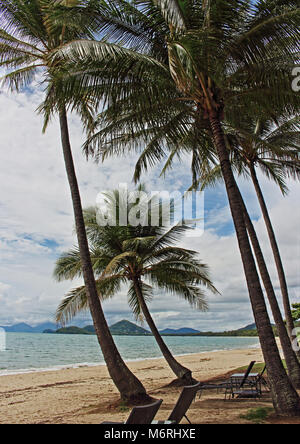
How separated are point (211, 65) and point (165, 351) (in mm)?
9023

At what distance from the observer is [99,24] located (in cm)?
778

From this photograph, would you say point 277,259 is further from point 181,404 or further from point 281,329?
point 181,404

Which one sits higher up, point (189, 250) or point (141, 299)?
point (189, 250)

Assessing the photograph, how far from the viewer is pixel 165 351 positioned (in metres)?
12.9

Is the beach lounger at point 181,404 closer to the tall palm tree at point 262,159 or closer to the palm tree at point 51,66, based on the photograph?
the palm tree at point 51,66

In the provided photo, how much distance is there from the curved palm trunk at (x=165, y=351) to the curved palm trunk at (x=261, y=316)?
590 centimetres

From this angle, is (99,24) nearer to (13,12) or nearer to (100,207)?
(13,12)

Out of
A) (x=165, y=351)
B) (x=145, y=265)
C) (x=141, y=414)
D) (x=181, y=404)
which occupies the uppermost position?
(x=145, y=265)

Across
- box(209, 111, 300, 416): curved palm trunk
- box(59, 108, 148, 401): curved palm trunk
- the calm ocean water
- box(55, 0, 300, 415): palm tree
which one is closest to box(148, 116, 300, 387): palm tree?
box(55, 0, 300, 415): palm tree

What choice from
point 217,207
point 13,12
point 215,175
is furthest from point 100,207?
point 217,207

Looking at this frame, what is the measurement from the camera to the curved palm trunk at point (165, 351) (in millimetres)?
12359

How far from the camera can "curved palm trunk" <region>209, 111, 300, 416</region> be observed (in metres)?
6.65

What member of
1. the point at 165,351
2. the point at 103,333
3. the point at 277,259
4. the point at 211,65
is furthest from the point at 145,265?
the point at 211,65

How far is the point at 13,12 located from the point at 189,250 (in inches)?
328
